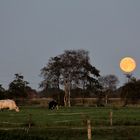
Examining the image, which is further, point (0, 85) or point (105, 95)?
point (105, 95)

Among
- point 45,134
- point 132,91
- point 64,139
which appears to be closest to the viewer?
point 64,139

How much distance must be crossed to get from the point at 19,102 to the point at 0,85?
16.9 ft

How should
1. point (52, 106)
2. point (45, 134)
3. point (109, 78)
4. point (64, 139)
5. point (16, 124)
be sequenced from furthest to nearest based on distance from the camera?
1. point (109, 78)
2. point (52, 106)
3. point (16, 124)
4. point (45, 134)
5. point (64, 139)

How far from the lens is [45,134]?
2705 cm

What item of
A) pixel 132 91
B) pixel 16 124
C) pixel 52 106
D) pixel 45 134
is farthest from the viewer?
pixel 132 91

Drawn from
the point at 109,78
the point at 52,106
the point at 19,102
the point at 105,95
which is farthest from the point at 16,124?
the point at 109,78

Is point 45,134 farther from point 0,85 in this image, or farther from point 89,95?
point 89,95

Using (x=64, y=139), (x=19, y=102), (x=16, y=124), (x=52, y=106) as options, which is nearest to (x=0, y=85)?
(x=19, y=102)

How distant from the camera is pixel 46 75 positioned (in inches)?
3711

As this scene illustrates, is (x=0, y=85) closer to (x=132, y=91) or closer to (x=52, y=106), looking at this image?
(x=132, y=91)

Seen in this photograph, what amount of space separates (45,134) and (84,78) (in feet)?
228

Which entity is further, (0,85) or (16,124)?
(0,85)

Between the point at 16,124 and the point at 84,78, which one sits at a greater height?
the point at 84,78

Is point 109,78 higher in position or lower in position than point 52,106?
higher
